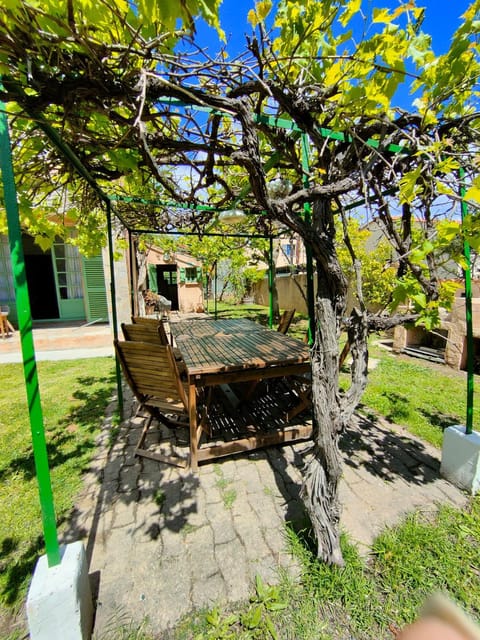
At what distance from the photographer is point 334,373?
174 cm

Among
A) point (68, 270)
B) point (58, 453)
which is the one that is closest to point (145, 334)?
point (58, 453)

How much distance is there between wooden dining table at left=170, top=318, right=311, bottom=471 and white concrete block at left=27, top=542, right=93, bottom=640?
1.29m

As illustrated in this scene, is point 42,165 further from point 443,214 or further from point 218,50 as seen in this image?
point 443,214

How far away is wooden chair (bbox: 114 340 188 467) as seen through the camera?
2.40 m

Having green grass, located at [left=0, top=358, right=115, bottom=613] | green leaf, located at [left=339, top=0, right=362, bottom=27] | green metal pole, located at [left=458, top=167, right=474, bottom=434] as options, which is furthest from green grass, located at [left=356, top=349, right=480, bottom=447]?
green leaf, located at [left=339, top=0, right=362, bottom=27]

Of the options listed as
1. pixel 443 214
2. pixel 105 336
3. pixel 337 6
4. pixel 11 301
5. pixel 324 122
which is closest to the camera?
pixel 337 6

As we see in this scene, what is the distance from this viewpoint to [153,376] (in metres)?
2.51

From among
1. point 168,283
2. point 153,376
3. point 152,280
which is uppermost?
point 152,280

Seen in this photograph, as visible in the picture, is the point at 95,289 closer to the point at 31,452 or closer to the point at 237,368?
the point at 31,452

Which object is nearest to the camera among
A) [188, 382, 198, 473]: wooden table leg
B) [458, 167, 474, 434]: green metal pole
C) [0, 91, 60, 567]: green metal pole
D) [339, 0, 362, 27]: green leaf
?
[0, 91, 60, 567]: green metal pole

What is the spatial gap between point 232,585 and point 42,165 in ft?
11.3

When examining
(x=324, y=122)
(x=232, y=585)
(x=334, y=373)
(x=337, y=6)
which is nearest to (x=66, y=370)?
(x=232, y=585)

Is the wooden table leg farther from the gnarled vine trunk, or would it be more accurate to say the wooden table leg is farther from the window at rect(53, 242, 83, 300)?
the window at rect(53, 242, 83, 300)

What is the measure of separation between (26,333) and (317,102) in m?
2.06
